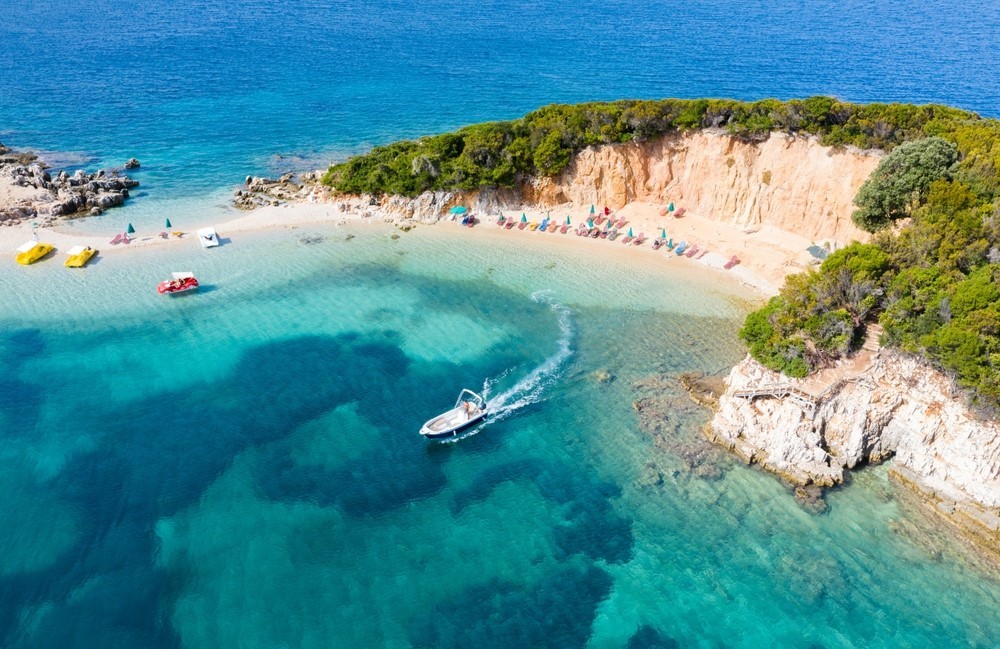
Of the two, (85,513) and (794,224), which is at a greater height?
(794,224)

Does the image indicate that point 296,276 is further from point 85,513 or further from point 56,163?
point 56,163

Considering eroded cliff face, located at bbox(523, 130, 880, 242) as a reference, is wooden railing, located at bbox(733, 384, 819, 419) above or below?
below

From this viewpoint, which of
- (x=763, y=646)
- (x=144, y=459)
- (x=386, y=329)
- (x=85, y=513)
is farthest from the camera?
(x=386, y=329)

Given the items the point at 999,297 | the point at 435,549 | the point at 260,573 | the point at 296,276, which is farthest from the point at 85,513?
the point at 999,297

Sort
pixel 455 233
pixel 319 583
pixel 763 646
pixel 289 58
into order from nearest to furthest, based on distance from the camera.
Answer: pixel 763 646
pixel 319 583
pixel 455 233
pixel 289 58

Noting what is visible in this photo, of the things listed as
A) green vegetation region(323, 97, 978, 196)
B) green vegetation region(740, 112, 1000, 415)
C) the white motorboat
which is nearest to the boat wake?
green vegetation region(740, 112, 1000, 415)

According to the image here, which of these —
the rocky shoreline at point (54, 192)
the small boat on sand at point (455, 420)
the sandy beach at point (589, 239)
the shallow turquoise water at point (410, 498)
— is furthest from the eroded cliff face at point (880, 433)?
the rocky shoreline at point (54, 192)

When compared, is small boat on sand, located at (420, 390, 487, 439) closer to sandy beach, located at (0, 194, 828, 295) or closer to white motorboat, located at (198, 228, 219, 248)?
sandy beach, located at (0, 194, 828, 295)
